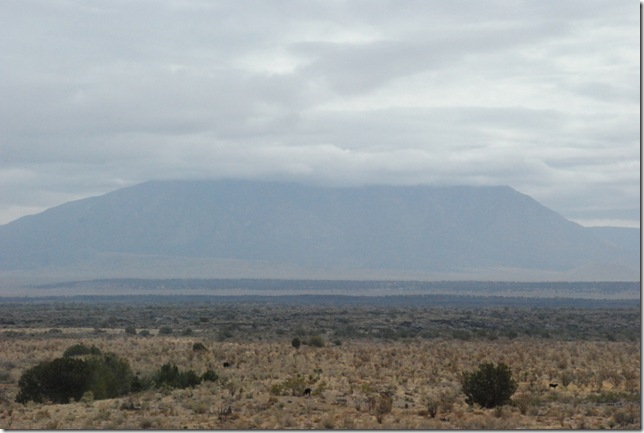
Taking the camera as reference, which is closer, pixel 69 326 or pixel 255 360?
pixel 255 360

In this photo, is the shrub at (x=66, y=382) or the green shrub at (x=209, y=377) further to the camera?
the green shrub at (x=209, y=377)

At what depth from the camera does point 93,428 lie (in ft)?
80.3

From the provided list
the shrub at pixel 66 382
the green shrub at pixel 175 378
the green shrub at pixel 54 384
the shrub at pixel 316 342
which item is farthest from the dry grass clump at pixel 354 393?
the shrub at pixel 316 342

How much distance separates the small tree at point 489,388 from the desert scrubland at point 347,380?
1.29 feet

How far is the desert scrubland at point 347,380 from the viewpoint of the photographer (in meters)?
25.2

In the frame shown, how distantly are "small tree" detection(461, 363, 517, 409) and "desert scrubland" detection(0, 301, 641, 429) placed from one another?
0.39 metres

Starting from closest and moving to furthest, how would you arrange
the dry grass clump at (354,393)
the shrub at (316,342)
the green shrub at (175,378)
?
the dry grass clump at (354,393) < the green shrub at (175,378) < the shrub at (316,342)

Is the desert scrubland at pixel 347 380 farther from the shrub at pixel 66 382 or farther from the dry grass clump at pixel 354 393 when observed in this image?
the shrub at pixel 66 382

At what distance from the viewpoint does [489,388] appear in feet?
89.7

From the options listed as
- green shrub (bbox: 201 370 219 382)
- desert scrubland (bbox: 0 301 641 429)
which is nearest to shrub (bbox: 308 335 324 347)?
desert scrubland (bbox: 0 301 641 429)

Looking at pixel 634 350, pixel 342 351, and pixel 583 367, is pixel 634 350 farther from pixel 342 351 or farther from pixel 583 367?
pixel 342 351

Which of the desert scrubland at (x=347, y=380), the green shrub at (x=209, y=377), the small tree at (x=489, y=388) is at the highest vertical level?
the small tree at (x=489, y=388)

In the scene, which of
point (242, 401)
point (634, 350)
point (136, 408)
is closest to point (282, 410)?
point (242, 401)

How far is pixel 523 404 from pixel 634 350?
23.9 metres
